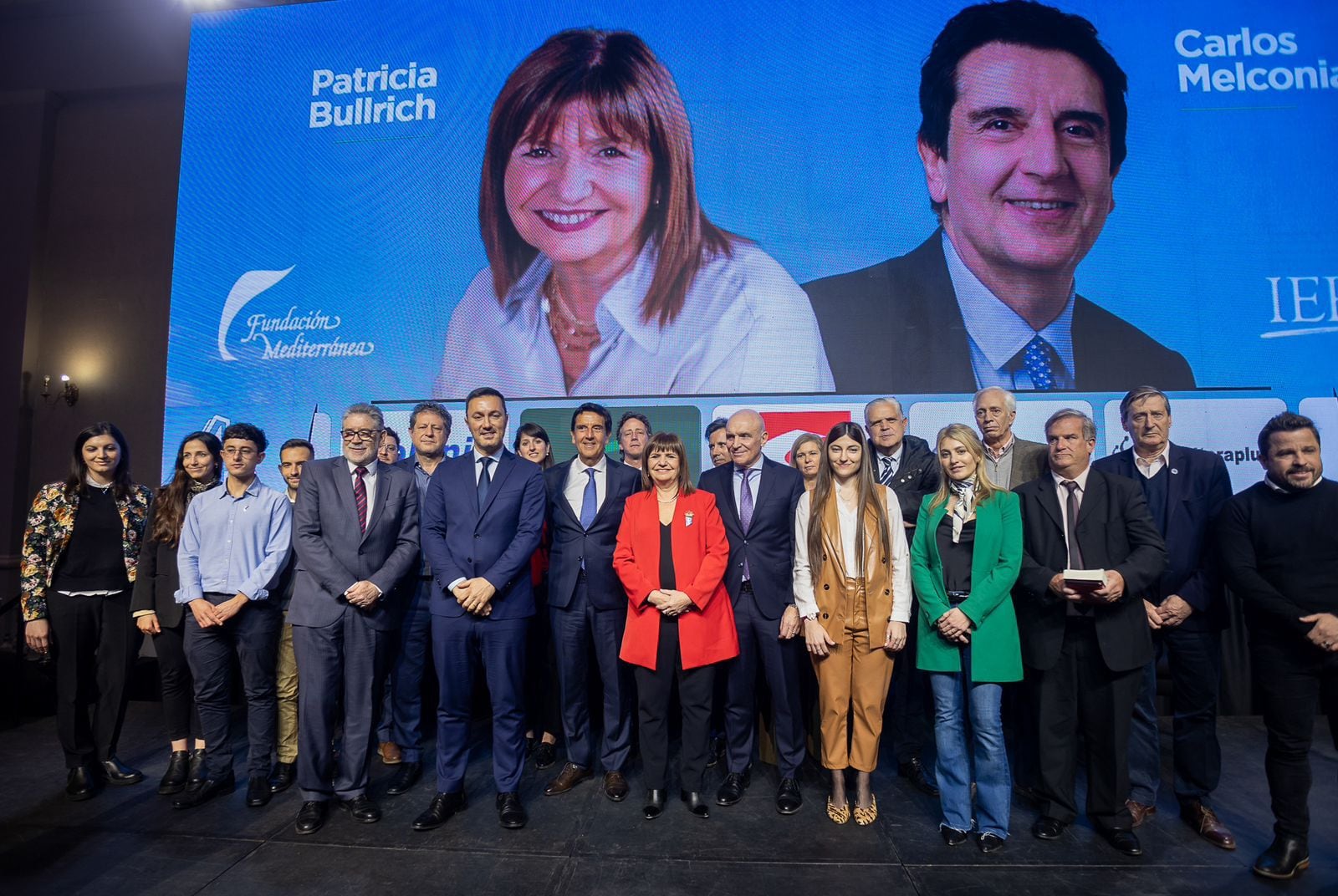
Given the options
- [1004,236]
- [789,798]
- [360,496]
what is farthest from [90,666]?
[1004,236]

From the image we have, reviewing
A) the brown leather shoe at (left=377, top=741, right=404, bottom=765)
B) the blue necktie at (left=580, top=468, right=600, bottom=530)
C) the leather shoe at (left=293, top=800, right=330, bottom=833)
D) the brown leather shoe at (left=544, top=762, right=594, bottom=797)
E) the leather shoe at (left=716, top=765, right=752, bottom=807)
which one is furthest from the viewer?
the brown leather shoe at (left=377, top=741, right=404, bottom=765)

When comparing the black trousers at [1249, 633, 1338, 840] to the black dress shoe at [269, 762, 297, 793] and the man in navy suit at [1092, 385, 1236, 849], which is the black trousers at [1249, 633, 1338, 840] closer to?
the man in navy suit at [1092, 385, 1236, 849]

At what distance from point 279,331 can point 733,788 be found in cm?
491

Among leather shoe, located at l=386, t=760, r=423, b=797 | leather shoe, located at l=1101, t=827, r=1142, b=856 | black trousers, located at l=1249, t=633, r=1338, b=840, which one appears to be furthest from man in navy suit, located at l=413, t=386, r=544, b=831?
black trousers, located at l=1249, t=633, r=1338, b=840

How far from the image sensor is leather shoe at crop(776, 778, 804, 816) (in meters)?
2.77

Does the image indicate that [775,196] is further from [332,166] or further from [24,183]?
[24,183]

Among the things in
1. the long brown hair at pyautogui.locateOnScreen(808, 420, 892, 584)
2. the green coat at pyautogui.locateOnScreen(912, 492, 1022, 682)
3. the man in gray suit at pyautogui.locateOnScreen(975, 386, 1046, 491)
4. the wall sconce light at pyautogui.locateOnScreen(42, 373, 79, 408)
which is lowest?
the green coat at pyautogui.locateOnScreen(912, 492, 1022, 682)

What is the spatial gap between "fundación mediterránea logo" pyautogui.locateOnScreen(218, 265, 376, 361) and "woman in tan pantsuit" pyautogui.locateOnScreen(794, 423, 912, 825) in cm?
408

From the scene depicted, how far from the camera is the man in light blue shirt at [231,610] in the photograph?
2914 mm

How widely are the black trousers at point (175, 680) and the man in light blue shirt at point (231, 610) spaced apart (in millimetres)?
158

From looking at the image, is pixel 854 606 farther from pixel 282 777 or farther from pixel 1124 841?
pixel 282 777

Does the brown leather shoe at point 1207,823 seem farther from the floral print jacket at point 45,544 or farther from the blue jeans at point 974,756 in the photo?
the floral print jacket at point 45,544

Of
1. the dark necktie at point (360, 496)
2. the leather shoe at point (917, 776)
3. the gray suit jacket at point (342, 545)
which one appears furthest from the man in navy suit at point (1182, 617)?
the dark necktie at point (360, 496)

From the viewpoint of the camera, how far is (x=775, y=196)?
4934mm
